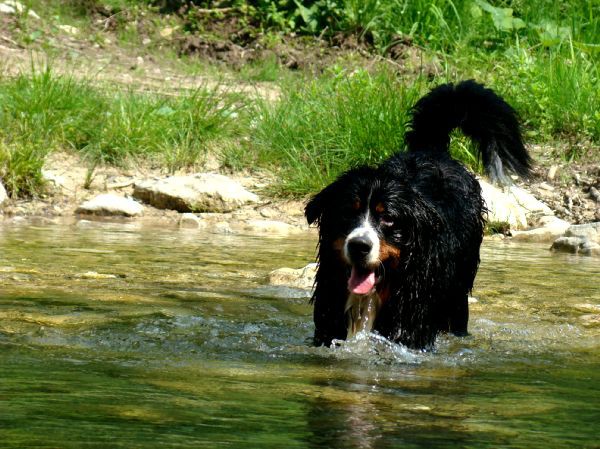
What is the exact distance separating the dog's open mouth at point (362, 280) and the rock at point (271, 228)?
174 inches

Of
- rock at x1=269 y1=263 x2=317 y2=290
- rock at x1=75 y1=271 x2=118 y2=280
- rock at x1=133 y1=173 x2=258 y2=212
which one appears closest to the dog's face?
rock at x1=269 y1=263 x2=317 y2=290

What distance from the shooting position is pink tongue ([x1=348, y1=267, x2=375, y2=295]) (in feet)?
15.4

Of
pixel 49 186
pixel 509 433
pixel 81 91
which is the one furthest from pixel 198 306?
pixel 81 91

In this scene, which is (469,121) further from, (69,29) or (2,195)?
(69,29)

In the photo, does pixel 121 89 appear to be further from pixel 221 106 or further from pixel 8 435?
pixel 8 435

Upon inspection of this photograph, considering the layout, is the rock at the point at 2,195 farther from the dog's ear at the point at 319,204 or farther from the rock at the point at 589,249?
the dog's ear at the point at 319,204

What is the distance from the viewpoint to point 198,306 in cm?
570

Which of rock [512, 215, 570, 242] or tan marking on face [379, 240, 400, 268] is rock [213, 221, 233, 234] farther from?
A: tan marking on face [379, 240, 400, 268]

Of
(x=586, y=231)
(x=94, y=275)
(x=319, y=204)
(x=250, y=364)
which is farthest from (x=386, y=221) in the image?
(x=586, y=231)

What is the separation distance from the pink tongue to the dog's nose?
12 cm

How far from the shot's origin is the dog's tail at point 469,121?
5.97 metres

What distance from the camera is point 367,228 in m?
4.63

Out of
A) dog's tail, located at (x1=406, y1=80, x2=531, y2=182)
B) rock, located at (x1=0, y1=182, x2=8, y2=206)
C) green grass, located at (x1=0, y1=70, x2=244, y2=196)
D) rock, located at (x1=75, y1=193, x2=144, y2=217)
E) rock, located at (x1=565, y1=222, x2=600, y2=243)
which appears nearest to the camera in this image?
Result: dog's tail, located at (x1=406, y1=80, x2=531, y2=182)

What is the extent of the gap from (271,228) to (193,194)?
2.81ft
